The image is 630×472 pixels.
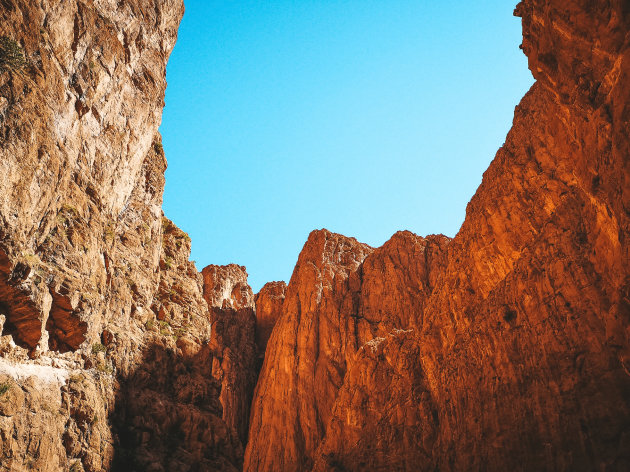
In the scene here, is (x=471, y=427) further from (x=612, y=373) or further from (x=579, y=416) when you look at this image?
(x=612, y=373)

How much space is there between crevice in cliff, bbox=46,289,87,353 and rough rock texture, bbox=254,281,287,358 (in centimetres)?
5988

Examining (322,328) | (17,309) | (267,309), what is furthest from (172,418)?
(267,309)

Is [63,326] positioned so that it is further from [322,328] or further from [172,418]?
[322,328]

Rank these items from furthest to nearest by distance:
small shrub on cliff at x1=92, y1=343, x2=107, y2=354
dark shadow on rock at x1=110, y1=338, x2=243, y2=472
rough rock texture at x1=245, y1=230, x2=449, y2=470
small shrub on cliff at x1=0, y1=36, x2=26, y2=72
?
rough rock texture at x1=245, y1=230, x2=449, y2=470 < dark shadow on rock at x1=110, y1=338, x2=243, y2=472 < small shrub on cliff at x1=92, y1=343, x2=107, y2=354 < small shrub on cliff at x1=0, y1=36, x2=26, y2=72

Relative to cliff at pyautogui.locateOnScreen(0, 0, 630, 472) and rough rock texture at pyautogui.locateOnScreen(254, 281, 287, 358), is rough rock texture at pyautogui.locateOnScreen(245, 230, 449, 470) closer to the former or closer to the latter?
rough rock texture at pyautogui.locateOnScreen(254, 281, 287, 358)

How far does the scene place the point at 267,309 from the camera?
84062 mm

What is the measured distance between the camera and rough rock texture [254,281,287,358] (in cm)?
8069

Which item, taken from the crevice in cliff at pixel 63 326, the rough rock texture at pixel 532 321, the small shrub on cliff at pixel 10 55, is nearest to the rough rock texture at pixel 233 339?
the rough rock texture at pixel 532 321

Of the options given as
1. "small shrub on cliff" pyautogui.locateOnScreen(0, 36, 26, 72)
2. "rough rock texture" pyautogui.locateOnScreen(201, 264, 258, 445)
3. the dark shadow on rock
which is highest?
"rough rock texture" pyautogui.locateOnScreen(201, 264, 258, 445)

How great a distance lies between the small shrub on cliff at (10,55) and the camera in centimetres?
1605

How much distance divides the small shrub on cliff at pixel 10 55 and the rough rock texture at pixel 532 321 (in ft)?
54.3

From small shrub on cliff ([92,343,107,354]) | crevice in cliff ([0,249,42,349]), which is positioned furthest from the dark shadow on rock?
crevice in cliff ([0,249,42,349])

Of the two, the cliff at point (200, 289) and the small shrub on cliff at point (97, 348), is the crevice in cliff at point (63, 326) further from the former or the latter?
the small shrub on cliff at point (97, 348)

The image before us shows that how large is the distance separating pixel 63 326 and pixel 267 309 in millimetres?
65667
